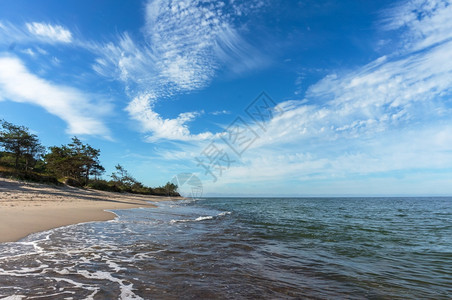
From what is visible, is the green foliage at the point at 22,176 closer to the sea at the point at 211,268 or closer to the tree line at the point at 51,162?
the tree line at the point at 51,162

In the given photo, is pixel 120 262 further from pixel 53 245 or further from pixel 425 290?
pixel 425 290

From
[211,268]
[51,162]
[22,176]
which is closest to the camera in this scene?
[211,268]

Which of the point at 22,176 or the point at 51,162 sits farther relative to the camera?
the point at 51,162

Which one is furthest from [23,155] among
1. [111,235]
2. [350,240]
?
[350,240]

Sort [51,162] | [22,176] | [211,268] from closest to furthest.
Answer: [211,268] < [22,176] < [51,162]

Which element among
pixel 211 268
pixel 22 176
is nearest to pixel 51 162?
pixel 22 176

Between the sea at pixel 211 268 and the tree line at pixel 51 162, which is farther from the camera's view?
the tree line at pixel 51 162

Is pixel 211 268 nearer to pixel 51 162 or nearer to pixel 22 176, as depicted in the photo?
pixel 22 176

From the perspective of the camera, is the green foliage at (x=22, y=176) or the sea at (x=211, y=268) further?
the green foliage at (x=22, y=176)

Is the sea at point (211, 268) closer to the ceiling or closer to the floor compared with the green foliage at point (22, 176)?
closer to the floor

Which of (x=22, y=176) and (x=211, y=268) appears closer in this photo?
(x=211, y=268)

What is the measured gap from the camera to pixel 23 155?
4312cm

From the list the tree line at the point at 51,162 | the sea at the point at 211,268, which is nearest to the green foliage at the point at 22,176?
the tree line at the point at 51,162

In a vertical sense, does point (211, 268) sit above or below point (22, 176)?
below
